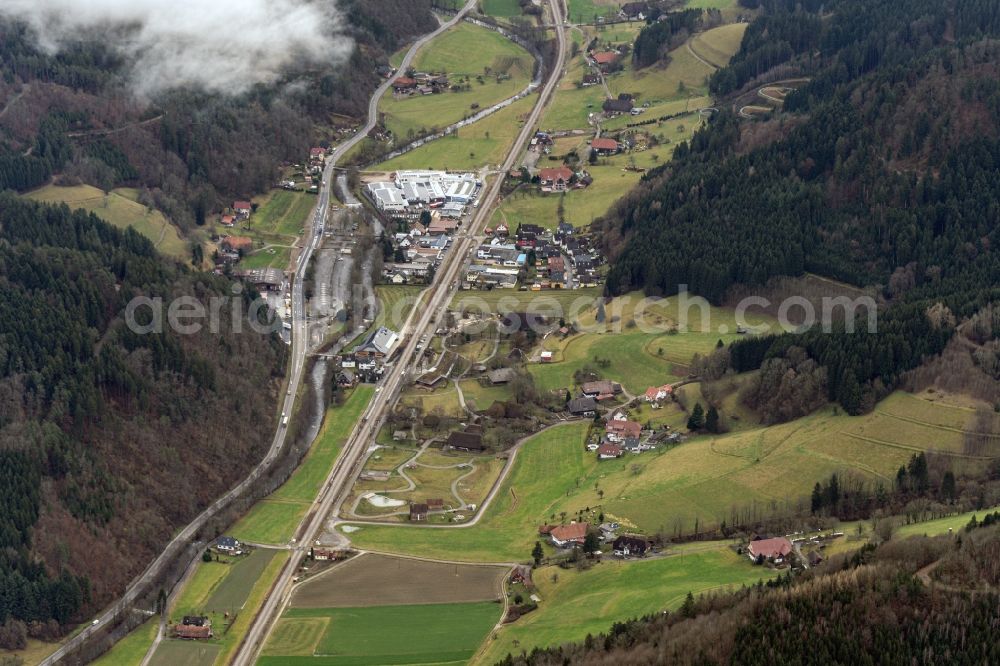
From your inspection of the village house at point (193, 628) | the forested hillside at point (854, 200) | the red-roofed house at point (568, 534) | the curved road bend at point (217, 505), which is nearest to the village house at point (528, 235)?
the forested hillside at point (854, 200)

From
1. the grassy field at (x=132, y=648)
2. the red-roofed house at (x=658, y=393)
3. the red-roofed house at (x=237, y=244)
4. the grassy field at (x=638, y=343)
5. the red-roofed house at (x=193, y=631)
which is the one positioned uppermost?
the red-roofed house at (x=237, y=244)

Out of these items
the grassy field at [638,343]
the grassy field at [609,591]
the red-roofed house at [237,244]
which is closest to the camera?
the grassy field at [609,591]

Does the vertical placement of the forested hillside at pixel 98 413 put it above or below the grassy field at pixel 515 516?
above

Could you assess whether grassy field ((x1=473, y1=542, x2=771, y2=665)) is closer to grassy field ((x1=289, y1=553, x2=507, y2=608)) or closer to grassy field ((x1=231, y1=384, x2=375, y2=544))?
grassy field ((x1=289, y1=553, x2=507, y2=608))

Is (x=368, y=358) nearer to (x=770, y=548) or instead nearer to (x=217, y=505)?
(x=217, y=505)

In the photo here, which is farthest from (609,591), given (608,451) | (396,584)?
(608,451)

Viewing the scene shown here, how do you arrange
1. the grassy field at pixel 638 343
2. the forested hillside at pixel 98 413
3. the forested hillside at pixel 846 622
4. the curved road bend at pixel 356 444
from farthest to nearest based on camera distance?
the grassy field at pixel 638 343
the forested hillside at pixel 98 413
the curved road bend at pixel 356 444
the forested hillside at pixel 846 622

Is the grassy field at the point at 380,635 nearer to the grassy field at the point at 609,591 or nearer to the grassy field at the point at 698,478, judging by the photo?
the grassy field at the point at 609,591
